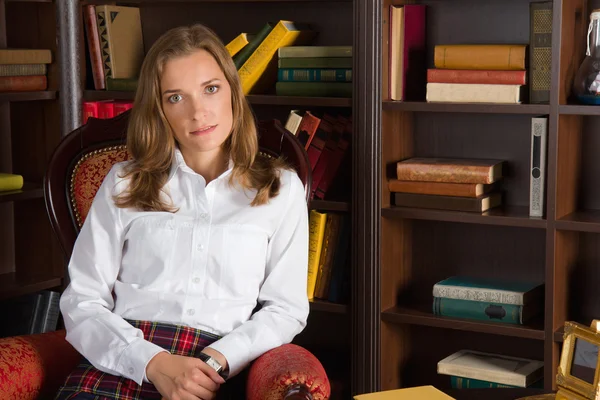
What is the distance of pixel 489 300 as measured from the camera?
2494 mm

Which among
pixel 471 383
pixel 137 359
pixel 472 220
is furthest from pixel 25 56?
pixel 471 383

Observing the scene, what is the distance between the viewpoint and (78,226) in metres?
2.21

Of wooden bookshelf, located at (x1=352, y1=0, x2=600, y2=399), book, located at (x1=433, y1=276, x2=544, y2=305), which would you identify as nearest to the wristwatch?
wooden bookshelf, located at (x1=352, y1=0, x2=600, y2=399)

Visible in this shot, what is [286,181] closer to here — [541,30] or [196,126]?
[196,126]

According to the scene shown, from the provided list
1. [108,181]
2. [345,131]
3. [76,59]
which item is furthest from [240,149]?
[76,59]

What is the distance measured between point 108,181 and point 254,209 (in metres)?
0.35

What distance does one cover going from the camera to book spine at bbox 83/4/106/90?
2896mm

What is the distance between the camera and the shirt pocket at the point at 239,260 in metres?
1.99

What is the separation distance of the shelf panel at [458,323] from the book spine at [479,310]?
0.9 inches

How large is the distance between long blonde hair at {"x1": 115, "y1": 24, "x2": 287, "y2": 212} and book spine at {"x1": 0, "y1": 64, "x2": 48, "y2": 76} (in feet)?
3.08

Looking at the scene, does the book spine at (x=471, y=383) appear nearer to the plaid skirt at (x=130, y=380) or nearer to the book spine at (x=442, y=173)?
the book spine at (x=442, y=173)

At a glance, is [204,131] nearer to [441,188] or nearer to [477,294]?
[441,188]

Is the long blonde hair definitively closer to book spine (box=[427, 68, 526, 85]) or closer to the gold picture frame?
book spine (box=[427, 68, 526, 85])

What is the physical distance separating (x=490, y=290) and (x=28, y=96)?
1601mm
